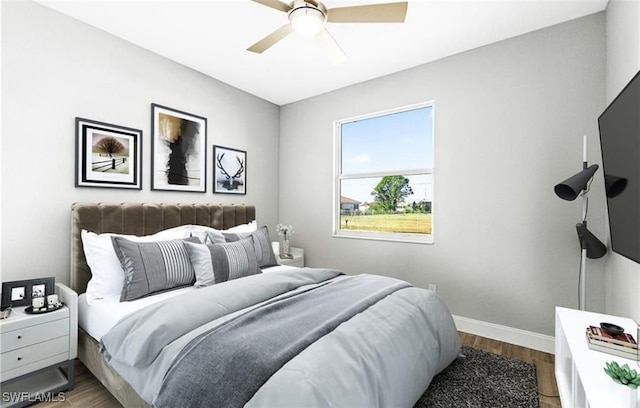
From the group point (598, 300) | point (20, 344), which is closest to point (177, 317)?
point (20, 344)

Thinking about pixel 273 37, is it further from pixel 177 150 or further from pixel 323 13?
pixel 177 150

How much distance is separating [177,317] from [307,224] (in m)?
2.61

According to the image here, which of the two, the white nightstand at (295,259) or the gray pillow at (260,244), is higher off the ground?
the gray pillow at (260,244)

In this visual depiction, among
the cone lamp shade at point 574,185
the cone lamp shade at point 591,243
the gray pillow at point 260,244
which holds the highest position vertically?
the cone lamp shade at point 574,185

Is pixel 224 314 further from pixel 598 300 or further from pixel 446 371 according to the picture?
pixel 598 300

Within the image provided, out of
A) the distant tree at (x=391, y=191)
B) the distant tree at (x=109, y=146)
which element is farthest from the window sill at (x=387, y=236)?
the distant tree at (x=109, y=146)

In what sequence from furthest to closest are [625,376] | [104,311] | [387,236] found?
[387,236]
[104,311]
[625,376]

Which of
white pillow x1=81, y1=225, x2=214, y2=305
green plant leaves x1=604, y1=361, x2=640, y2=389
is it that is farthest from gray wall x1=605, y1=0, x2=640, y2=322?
white pillow x1=81, y1=225, x2=214, y2=305

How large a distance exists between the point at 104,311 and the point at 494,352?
2.95m

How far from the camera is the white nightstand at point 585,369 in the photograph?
3.58 feet

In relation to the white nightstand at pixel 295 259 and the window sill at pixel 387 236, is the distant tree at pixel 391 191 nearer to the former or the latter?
the window sill at pixel 387 236

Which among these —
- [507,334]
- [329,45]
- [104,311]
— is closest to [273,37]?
[329,45]

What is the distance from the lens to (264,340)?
134 centimetres

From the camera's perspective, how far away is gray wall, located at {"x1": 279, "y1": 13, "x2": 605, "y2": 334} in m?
2.42
